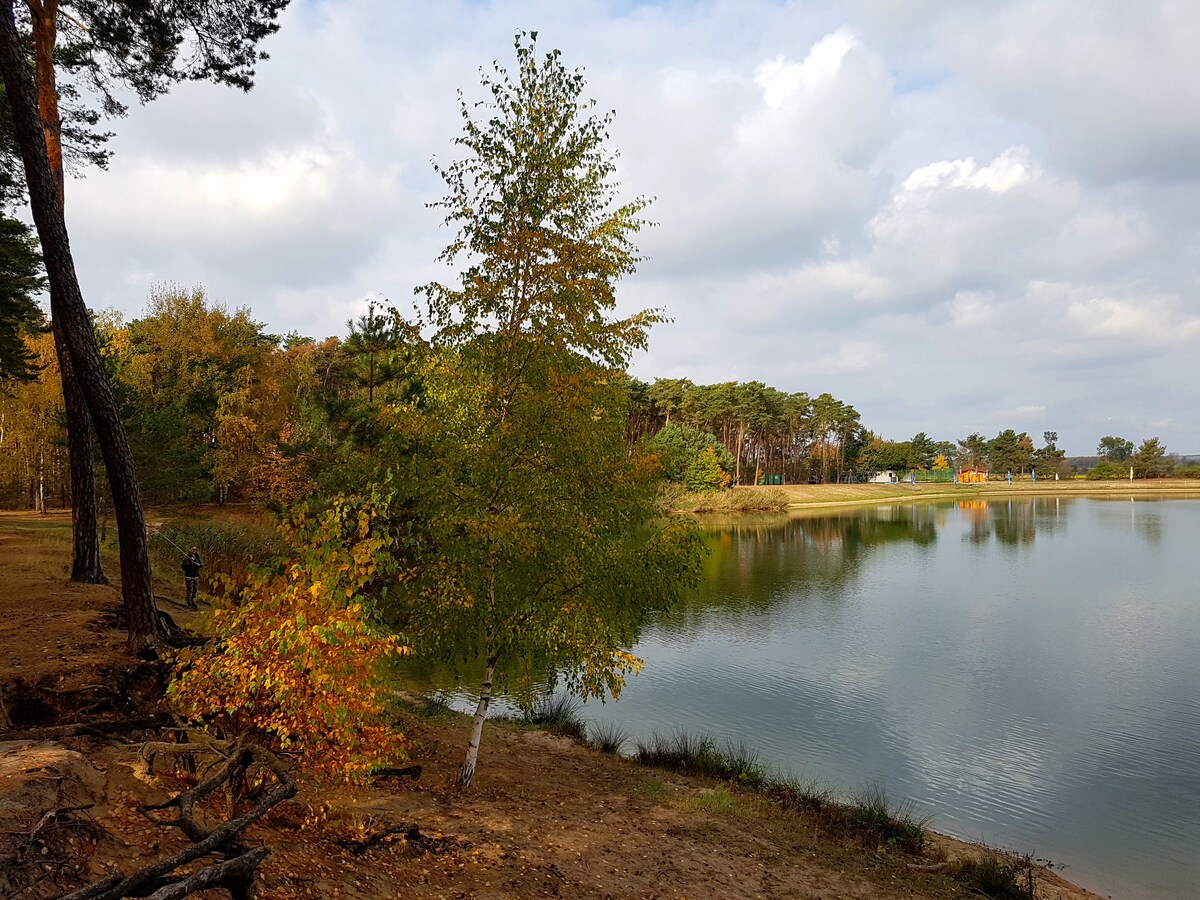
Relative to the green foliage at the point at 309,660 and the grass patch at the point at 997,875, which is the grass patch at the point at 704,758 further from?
the green foliage at the point at 309,660

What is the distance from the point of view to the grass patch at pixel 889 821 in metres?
11.2

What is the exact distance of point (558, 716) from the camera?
17438 mm

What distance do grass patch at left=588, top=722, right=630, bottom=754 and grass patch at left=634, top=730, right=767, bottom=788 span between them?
1.53 feet

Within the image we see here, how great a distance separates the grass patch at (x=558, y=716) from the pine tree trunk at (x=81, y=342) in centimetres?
835

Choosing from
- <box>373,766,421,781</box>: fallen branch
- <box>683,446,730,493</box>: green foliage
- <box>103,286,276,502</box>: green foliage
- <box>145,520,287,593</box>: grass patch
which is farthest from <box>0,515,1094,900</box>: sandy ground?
<box>683,446,730,493</box>: green foliage

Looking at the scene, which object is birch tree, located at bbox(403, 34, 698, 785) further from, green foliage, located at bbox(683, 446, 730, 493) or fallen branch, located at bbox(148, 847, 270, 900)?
green foliage, located at bbox(683, 446, 730, 493)

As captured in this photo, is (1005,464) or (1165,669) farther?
(1005,464)

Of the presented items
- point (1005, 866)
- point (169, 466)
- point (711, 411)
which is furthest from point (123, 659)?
point (711, 411)

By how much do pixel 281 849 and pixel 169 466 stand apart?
2035 centimetres

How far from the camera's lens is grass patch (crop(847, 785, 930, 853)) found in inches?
441

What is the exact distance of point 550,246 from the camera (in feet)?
36.7

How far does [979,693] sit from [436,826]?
17.3m

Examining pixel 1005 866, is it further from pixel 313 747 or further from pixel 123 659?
pixel 123 659

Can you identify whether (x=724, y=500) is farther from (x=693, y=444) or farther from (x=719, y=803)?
(x=719, y=803)
